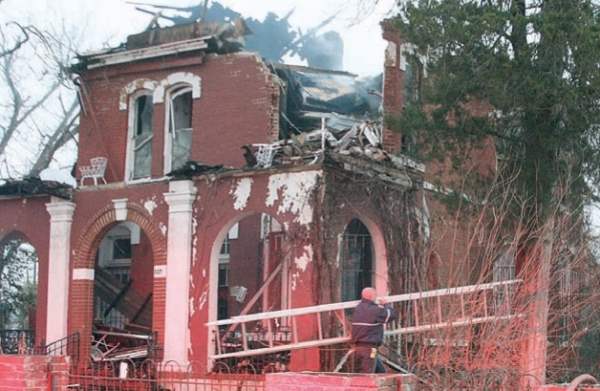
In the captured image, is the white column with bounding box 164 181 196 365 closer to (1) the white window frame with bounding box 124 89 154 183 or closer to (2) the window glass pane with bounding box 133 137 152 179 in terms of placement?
(2) the window glass pane with bounding box 133 137 152 179

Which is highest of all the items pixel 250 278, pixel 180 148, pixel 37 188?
pixel 180 148

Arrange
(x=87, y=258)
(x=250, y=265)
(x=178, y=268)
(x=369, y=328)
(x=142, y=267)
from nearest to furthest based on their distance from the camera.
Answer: (x=369, y=328)
(x=178, y=268)
(x=87, y=258)
(x=250, y=265)
(x=142, y=267)

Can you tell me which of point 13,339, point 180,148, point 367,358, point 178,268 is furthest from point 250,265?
point 367,358

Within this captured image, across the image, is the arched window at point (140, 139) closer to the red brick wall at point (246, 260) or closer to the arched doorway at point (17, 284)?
the red brick wall at point (246, 260)

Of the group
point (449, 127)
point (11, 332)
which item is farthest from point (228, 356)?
A: point (11, 332)

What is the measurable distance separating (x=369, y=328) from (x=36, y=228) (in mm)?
9372

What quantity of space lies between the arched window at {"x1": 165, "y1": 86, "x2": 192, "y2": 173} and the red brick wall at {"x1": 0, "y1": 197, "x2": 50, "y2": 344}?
8.60 ft

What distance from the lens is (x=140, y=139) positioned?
862 inches

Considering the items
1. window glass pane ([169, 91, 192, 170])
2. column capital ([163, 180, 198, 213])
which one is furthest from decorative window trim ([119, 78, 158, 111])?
column capital ([163, 180, 198, 213])

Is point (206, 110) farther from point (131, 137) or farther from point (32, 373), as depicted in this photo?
point (32, 373)

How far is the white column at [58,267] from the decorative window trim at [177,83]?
288 centimetres

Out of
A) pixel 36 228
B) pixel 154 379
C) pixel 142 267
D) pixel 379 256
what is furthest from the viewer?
pixel 142 267

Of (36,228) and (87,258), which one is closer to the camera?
(87,258)

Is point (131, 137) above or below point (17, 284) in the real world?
above
